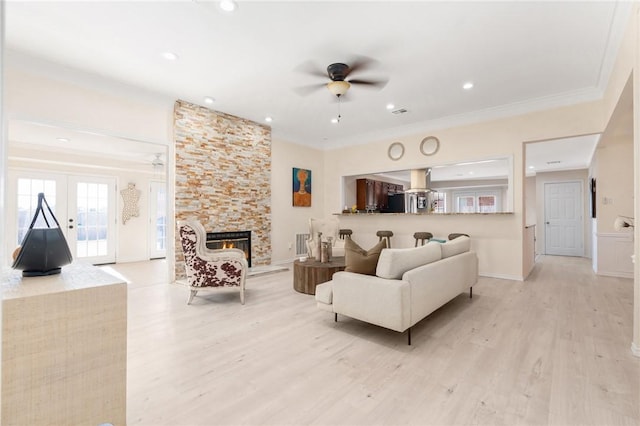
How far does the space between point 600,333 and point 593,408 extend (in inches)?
56.2

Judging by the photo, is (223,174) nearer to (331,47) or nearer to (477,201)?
(331,47)

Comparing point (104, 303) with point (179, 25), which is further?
point (179, 25)

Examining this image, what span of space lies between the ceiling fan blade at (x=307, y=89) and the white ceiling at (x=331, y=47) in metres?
0.10

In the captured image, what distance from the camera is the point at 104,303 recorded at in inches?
59.4

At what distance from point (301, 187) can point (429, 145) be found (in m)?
2.86

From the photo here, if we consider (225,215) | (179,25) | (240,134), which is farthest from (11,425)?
(240,134)

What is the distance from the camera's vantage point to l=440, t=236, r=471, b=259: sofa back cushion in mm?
3658

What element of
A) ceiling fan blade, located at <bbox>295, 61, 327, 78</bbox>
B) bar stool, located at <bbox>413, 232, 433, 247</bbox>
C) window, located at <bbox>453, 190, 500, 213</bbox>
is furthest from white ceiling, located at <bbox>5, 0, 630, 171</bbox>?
window, located at <bbox>453, 190, 500, 213</bbox>

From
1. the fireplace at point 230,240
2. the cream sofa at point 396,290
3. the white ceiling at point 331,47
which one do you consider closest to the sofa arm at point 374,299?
the cream sofa at point 396,290

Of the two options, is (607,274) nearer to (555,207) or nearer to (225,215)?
(555,207)

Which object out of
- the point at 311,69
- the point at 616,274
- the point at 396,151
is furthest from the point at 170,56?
the point at 616,274

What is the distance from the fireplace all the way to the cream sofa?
9.22 ft

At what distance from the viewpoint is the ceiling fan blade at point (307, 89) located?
14.6 feet

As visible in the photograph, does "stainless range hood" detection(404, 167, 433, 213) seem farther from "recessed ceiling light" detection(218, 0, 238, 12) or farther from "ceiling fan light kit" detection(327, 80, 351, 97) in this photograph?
"recessed ceiling light" detection(218, 0, 238, 12)
